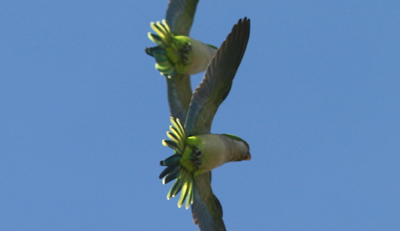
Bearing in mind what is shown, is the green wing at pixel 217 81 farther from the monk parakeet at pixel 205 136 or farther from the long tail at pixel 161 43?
the long tail at pixel 161 43

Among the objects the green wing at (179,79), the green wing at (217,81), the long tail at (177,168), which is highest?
the green wing at (179,79)

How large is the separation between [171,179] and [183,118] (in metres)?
3.23

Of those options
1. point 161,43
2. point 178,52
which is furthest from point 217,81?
point 178,52

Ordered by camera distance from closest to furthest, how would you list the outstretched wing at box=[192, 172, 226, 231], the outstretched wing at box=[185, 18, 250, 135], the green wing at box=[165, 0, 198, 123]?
the outstretched wing at box=[185, 18, 250, 135]
the outstretched wing at box=[192, 172, 226, 231]
the green wing at box=[165, 0, 198, 123]

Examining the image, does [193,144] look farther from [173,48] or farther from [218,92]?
[173,48]

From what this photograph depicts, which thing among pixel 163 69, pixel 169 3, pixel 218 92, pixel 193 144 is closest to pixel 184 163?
pixel 193 144

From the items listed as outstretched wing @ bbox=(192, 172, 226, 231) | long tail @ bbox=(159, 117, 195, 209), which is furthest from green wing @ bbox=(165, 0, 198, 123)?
long tail @ bbox=(159, 117, 195, 209)

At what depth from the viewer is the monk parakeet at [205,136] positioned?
13.1 m

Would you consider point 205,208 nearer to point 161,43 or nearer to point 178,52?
point 178,52

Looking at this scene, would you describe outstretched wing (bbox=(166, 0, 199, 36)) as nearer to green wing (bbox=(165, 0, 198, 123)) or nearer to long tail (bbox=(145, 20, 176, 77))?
green wing (bbox=(165, 0, 198, 123))

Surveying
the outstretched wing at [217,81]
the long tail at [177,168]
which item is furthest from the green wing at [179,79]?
the long tail at [177,168]

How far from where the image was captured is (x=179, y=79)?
16188 mm

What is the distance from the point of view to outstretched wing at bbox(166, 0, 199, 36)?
16312 millimetres

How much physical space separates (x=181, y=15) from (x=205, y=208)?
3788 mm
